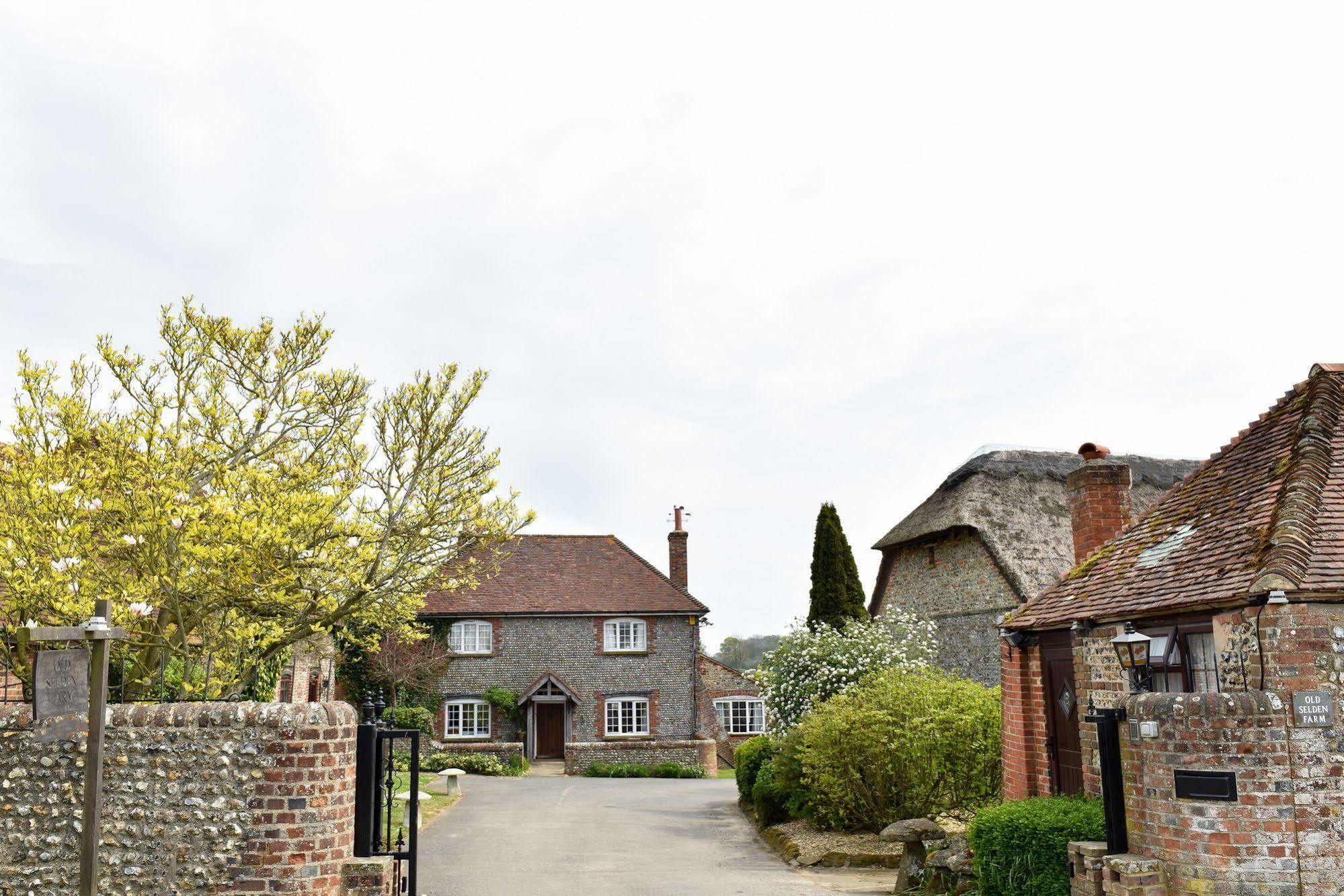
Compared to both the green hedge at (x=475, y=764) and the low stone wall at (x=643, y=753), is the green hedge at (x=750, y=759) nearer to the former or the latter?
the low stone wall at (x=643, y=753)

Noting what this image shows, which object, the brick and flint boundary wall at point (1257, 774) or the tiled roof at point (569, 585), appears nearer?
the brick and flint boundary wall at point (1257, 774)

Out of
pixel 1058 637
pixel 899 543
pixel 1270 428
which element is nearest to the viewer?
pixel 1270 428

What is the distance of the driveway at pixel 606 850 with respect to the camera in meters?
12.4

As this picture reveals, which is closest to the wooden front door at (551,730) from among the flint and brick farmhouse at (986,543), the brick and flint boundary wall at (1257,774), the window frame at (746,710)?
the window frame at (746,710)

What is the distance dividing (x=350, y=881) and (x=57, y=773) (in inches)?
89.3

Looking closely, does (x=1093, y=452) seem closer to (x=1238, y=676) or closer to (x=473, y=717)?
(x=1238, y=676)

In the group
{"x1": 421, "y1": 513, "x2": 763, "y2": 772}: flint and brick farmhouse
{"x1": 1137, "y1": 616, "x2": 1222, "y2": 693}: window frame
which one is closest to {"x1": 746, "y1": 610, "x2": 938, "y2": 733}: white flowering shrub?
{"x1": 1137, "y1": 616, "x2": 1222, "y2": 693}: window frame

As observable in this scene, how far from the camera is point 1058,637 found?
11.7 meters

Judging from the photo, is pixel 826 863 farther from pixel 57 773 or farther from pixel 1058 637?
pixel 57 773

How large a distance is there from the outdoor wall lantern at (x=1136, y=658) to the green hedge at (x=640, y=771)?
2446 cm

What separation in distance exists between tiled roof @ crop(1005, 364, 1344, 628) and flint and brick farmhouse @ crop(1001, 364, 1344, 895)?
0.8 inches

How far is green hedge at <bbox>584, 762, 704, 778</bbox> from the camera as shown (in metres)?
31.3

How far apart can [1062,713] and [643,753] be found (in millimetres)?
22384

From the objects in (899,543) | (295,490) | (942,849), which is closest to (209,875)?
(295,490)
